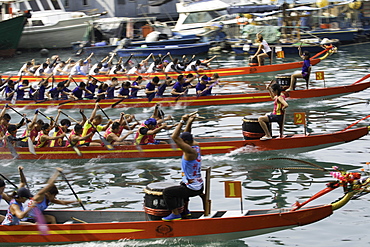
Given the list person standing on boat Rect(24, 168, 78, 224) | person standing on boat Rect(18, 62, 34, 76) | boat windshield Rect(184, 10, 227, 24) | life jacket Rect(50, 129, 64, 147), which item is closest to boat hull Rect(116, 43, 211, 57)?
boat windshield Rect(184, 10, 227, 24)

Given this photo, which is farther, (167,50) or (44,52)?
(44,52)

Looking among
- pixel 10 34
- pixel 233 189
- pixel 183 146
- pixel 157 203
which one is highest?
pixel 183 146

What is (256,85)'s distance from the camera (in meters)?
25.0

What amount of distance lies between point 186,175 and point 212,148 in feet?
17.3

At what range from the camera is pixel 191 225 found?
9.39 meters

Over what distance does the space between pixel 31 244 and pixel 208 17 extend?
107 feet

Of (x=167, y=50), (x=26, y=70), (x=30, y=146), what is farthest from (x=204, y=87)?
(x=167, y=50)

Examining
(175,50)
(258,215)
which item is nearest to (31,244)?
(258,215)

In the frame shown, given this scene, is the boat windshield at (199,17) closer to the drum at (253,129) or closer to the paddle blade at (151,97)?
the paddle blade at (151,97)

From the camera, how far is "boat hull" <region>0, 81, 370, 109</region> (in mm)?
20938

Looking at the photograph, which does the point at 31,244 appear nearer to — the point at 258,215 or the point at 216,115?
the point at 258,215

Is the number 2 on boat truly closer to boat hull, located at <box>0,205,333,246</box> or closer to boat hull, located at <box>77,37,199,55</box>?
boat hull, located at <box>0,205,333,246</box>

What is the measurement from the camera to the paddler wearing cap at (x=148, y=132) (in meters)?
14.4

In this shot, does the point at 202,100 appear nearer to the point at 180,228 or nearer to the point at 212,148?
the point at 212,148
